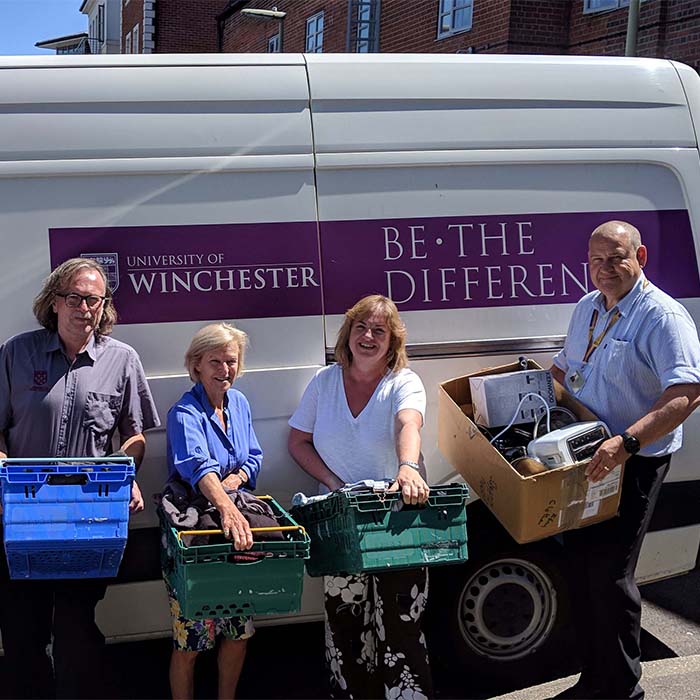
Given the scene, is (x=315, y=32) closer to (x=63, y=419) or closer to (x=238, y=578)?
(x=63, y=419)

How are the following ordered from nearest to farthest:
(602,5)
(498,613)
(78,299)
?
(78,299) < (498,613) < (602,5)

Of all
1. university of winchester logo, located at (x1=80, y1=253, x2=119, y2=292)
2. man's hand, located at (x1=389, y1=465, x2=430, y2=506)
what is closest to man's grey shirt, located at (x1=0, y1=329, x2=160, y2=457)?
university of winchester logo, located at (x1=80, y1=253, x2=119, y2=292)

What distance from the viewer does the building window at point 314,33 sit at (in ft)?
68.0

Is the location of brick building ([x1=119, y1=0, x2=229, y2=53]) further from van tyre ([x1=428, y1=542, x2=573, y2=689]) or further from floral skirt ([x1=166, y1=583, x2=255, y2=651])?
floral skirt ([x1=166, y1=583, x2=255, y2=651])

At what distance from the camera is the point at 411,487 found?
126 inches

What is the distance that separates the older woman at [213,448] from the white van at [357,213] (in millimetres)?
210

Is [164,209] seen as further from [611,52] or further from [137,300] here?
[611,52]

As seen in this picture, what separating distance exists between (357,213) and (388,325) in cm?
55

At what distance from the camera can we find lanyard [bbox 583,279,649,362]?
356 cm

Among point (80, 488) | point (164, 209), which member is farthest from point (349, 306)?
point (80, 488)

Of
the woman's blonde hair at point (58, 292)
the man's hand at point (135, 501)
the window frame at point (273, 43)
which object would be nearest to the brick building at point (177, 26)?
the window frame at point (273, 43)

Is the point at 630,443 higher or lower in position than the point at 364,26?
lower

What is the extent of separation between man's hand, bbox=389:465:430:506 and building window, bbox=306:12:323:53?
743 inches

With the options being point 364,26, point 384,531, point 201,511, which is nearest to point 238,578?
point 201,511
